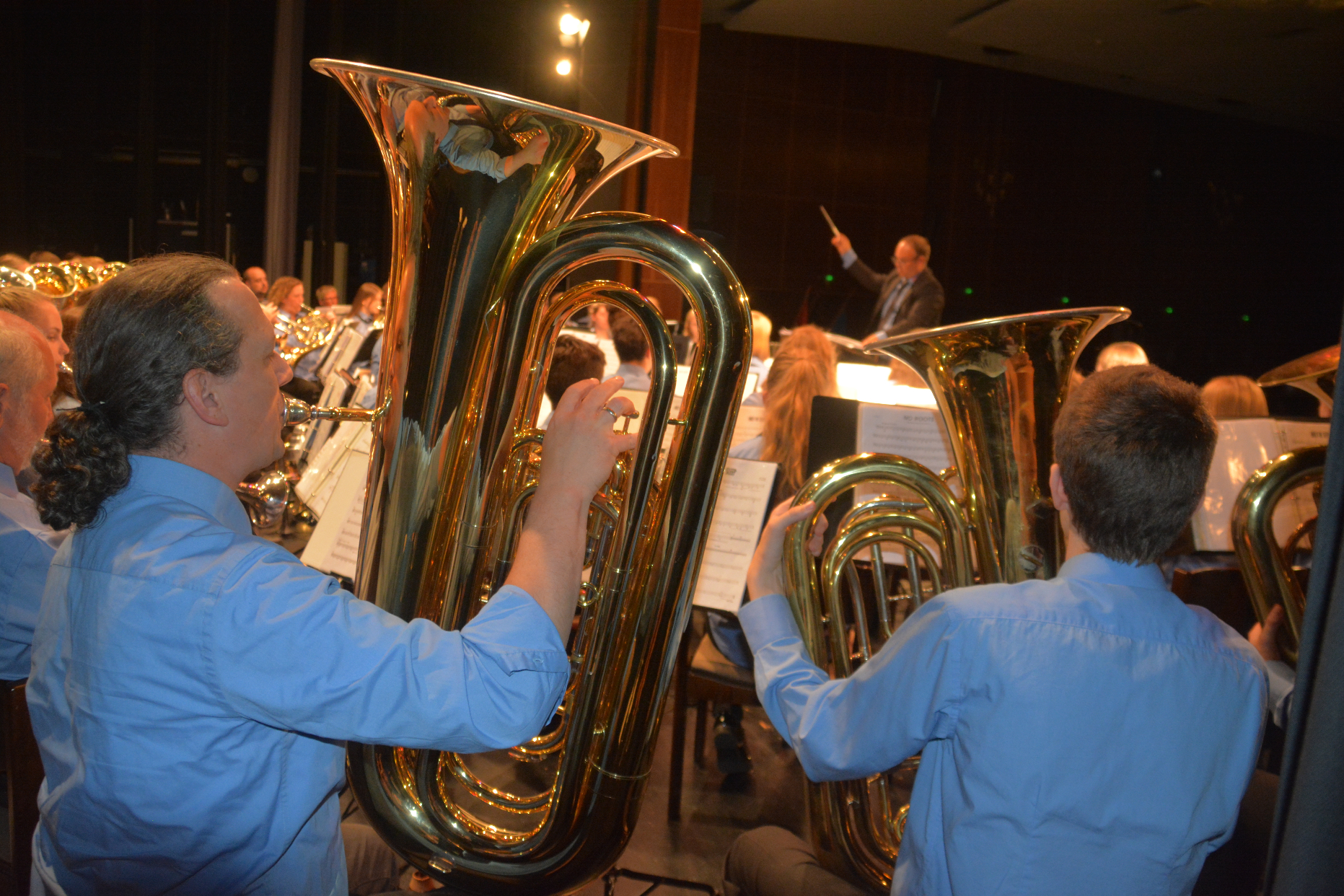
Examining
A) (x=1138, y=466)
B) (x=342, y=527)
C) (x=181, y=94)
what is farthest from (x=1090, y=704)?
(x=181, y=94)

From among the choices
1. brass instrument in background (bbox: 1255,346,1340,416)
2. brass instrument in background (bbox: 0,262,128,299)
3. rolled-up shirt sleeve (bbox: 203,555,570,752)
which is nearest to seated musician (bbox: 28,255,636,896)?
rolled-up shirt sleeve (bbox: 203,555,570,752)

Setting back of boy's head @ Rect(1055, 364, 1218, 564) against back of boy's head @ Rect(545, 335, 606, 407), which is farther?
back of boy's head @ Rect(545, 335, 606, 407)

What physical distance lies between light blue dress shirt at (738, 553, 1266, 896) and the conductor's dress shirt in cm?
50

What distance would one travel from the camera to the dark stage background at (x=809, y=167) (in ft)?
31.6

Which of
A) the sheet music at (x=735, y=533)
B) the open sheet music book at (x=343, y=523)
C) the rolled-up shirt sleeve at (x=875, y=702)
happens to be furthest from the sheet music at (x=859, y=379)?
the rolled-up shirt sleeve at (x=875, y=702)

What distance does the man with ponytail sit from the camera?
134cm

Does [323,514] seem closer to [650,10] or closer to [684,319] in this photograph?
[684,319]

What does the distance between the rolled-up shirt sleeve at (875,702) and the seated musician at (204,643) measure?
0.43 meters

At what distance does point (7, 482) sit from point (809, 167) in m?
10.0

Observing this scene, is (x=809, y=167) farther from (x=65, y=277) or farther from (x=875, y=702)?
(x=875, y=702)

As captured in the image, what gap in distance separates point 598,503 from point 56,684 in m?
0.66

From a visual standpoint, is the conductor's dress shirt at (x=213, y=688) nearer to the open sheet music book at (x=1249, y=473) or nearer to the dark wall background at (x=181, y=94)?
the open sheet music book at (x=1249, y=473)

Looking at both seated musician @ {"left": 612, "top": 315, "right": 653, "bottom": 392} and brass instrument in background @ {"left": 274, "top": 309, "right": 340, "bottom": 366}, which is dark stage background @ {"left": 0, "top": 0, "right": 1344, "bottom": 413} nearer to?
brass instrument in background @ {"left": 274, "top": 309, "right": 340, "bottom": 366}

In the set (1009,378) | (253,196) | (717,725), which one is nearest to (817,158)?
(253,196)
